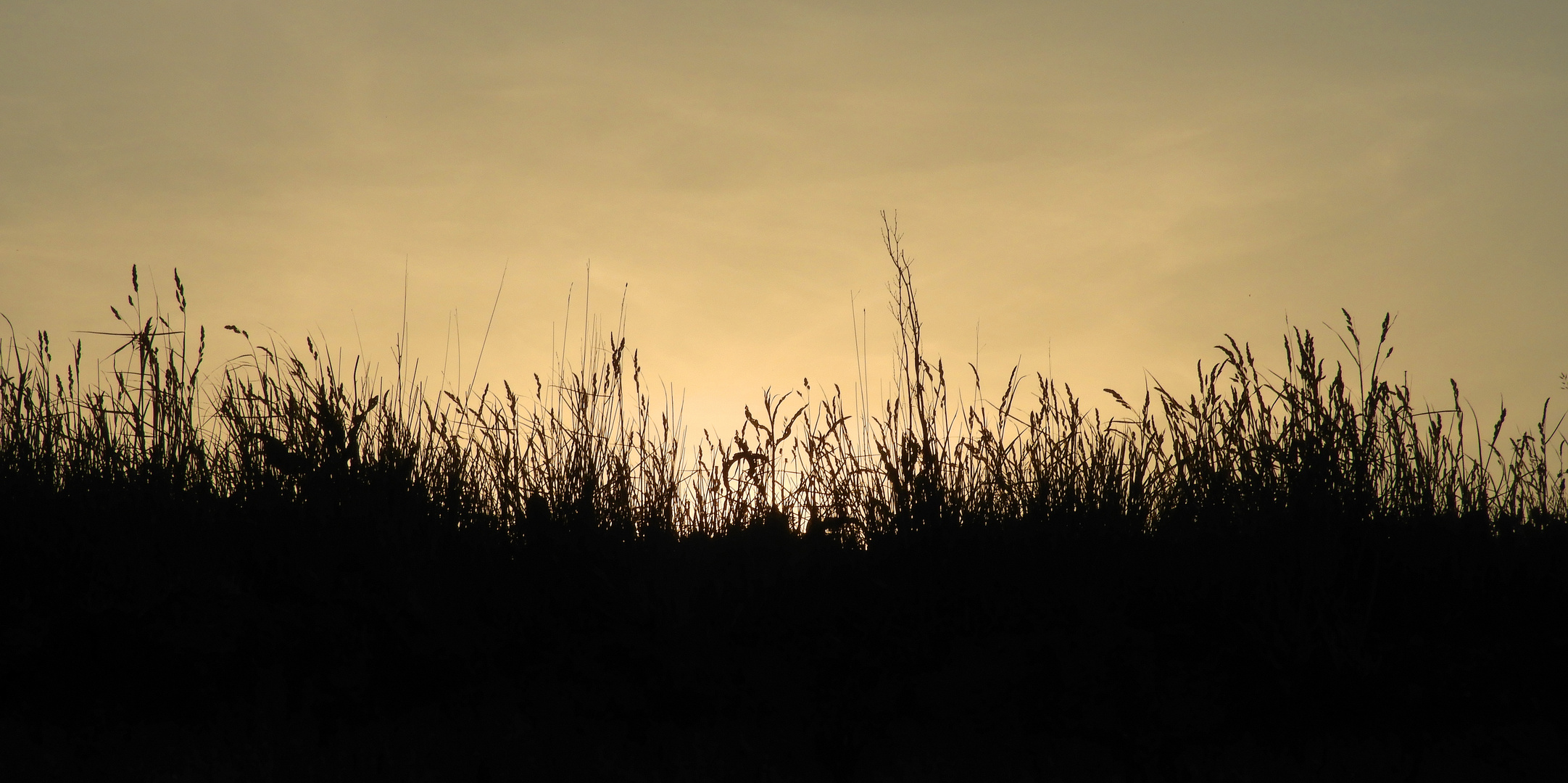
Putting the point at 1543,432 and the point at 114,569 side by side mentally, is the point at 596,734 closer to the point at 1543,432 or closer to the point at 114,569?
the point at 114,569

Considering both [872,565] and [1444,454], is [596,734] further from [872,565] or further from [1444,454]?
[1444,454]

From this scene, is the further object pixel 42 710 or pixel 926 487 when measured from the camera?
pixel 926 487

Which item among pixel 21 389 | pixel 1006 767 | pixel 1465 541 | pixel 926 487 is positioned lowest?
pixel 1006 767

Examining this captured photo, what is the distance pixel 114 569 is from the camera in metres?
2.38

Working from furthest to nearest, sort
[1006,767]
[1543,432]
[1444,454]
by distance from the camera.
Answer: [1543,432]
[1444,454]
[1006,767]

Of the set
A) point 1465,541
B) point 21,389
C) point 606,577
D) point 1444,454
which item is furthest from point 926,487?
point 21,389

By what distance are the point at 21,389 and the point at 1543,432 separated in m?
4.85

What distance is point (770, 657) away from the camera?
7.54 feet

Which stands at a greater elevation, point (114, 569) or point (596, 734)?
point (114, 569)

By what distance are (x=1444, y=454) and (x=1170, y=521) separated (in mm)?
938

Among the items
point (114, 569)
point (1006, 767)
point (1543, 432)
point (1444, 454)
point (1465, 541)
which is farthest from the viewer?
point (1543, 432)

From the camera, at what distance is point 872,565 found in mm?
2525

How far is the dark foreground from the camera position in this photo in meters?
2.12

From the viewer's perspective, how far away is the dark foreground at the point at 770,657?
2.12 meters
